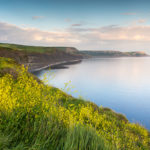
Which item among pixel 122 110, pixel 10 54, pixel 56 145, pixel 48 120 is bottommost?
pixel 122 110

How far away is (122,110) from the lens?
44.6 metres

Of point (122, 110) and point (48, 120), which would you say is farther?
point (122, 110)

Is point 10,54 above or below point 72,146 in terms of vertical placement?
above

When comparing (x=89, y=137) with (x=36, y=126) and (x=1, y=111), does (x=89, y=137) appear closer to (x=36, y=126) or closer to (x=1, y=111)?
(x=36, y=126)

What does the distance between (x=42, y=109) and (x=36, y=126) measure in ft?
2.93

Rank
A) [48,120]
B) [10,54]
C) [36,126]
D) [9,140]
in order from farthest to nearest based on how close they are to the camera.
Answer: [10,54] < [48,120] < [36,126] < [9,140]

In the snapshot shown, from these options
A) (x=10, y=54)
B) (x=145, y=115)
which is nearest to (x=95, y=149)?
(x=145, y=115)

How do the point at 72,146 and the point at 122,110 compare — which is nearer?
the point at 72,146

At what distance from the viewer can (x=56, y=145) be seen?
172 inches

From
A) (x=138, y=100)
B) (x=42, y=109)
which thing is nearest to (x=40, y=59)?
(x=138, y=100)

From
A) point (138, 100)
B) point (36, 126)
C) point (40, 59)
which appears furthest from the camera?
point (40, 59)

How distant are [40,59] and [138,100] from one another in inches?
5315

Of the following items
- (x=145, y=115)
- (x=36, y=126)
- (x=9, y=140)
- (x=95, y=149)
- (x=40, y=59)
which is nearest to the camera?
(x=9, y=140)

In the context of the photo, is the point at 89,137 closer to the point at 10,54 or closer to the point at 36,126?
the point at 36,126
